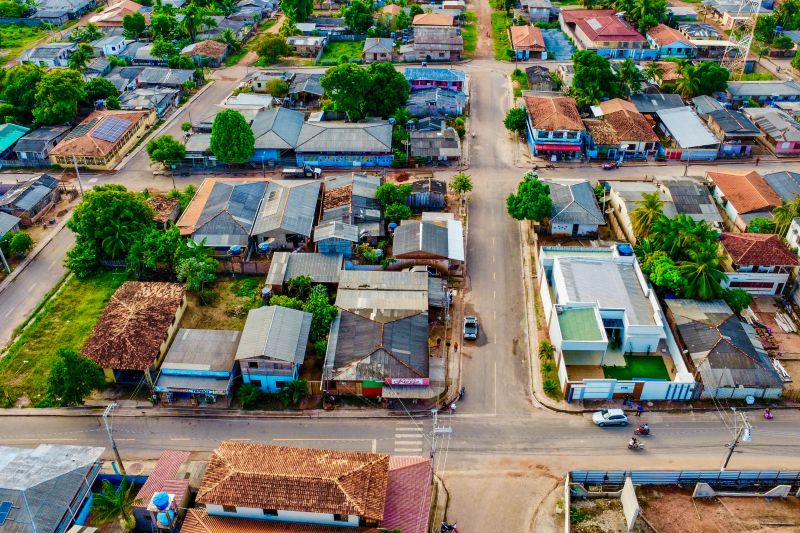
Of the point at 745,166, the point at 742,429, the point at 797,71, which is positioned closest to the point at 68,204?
the point at 742,429

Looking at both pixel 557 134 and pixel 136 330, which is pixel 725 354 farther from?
pixel 136 330

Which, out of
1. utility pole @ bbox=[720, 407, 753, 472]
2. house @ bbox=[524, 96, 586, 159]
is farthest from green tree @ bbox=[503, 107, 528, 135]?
utility pole @ bbox=[720, 407, 753, 472]

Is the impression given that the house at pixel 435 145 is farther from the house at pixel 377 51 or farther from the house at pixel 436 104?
the house at pixel 377 51

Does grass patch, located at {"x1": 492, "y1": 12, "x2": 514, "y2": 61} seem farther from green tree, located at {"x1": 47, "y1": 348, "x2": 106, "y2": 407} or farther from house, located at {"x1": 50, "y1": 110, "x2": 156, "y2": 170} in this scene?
green tree, located at {"x1": 47, "y1": 348, "x2": 106, "y2": 407}

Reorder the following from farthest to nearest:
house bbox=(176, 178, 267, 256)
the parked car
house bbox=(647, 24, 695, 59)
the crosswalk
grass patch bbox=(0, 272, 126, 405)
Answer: house bbox=(647, 24, 695, 59)
house bbox=(176, 178, 267, 256)
the parked car
grass patch bbox=(0, 272, 126, 405)
the crosswalk

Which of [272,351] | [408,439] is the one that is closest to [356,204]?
[272,351]
